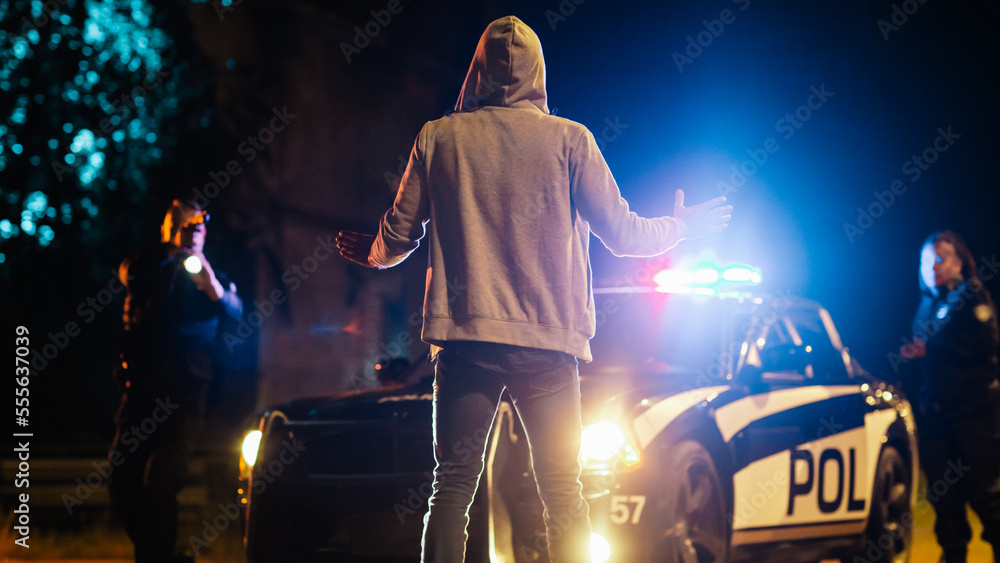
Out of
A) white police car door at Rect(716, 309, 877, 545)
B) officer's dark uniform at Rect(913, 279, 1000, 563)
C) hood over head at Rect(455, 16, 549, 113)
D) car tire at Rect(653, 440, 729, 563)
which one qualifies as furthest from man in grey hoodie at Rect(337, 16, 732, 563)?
officer's dark uniform at Rect(913, 279, 1000, 563)

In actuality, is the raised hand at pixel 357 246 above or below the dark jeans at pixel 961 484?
above

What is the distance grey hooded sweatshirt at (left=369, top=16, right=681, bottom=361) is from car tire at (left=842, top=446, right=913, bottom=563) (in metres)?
3.92

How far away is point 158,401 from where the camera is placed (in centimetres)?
520

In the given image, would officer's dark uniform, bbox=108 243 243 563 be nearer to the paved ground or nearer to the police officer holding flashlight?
the police officer holding flashlight

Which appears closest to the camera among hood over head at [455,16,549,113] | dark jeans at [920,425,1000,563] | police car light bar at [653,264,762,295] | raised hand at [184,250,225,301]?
hood over head at [455,16,549,113]

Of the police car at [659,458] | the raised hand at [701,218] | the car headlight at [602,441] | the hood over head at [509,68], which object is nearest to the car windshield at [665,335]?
the police car at [659,458]

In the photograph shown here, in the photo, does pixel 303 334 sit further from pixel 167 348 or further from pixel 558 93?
pixel 167 348

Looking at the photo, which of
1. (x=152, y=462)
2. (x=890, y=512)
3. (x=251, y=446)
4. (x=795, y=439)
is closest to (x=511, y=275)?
(x=251, y=446)

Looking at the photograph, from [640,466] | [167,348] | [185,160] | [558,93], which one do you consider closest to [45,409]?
[185,160]

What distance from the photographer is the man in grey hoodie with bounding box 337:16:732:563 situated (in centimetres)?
296

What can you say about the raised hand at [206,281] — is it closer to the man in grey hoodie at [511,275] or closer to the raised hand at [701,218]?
the man in grey hoodie at [511,275]

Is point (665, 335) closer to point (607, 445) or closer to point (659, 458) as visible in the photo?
point (659, 458)

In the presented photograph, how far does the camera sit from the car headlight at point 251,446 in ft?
16.5

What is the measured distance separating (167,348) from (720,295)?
316 centimetres
